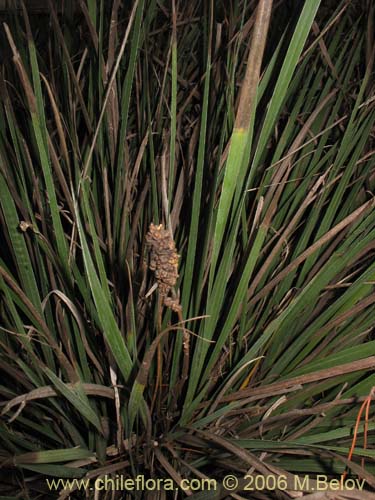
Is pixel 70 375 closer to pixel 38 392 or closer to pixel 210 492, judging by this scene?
pixel 38 392

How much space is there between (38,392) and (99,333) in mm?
157

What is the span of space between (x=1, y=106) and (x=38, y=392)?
0.37m

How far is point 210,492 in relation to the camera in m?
0.46

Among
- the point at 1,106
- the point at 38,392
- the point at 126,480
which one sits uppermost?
the point at 1,106

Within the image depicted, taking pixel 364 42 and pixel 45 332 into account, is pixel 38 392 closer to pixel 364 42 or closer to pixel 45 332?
pixel 45 332

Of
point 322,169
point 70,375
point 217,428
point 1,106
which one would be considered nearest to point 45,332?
point 70,375

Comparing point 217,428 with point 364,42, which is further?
point 364,42

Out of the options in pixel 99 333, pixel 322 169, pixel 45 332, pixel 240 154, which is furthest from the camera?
pixel 322 169

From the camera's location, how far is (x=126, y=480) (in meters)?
0.51

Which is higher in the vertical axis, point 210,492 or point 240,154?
point 240,154

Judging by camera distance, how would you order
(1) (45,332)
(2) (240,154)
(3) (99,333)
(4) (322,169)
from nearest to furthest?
1. (2) (240,154)
2. (1) (45,332)
3. (3) (99,333)
4. (4) (322,169)

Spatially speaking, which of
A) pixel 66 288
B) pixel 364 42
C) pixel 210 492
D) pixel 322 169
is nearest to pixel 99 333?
pixel 66 288

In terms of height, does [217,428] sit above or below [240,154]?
below

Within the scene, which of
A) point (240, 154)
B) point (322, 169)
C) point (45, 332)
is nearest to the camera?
point (240, 154)
